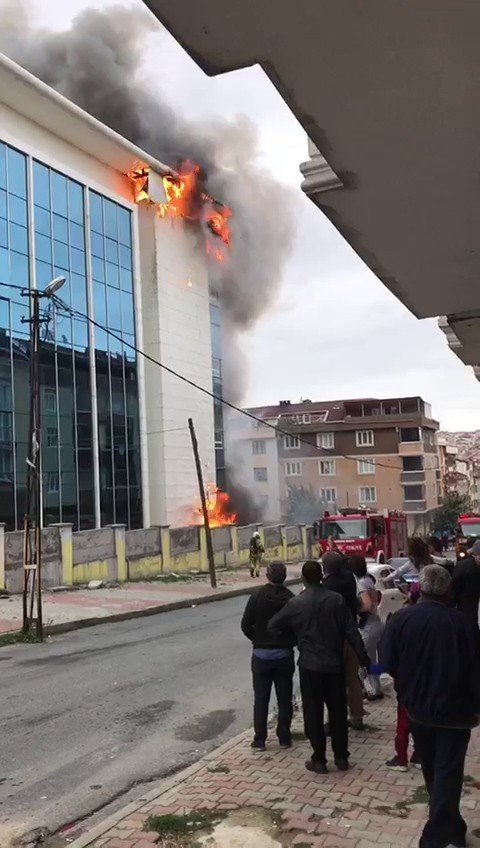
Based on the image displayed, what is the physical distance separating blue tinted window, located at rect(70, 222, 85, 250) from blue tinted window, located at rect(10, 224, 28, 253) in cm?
292

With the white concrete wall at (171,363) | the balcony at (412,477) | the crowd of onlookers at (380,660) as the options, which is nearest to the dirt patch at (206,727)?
the crowd of onlookers at (380,660)

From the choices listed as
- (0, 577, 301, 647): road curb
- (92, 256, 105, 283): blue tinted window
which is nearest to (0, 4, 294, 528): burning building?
(92, 256, 105, 283): blue tinted window

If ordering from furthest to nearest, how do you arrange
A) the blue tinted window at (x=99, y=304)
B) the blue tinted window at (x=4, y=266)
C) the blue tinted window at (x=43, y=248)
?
the blue tinted window at (x=99, y=304), the blue tinted window at (x=43, y=248), the blue tinted window at (x=4, y=266)

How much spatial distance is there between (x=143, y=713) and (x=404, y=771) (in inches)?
122

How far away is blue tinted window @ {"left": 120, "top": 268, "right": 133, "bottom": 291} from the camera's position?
32.4 metres

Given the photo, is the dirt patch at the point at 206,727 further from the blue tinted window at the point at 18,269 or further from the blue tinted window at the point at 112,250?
the blue tinted window at the point at 112,250

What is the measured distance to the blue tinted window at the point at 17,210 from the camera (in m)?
25.9

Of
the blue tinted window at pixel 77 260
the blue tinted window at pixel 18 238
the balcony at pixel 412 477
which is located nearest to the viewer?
the blue tinted window at pixel 18 238

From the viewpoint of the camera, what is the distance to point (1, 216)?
25.4 meters

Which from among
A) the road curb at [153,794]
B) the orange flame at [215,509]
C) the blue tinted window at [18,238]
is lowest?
the road curb at [153,794]

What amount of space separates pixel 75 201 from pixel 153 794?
28531mm

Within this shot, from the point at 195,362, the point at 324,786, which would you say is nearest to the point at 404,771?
the point at 324,786

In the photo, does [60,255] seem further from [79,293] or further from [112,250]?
[112,250]

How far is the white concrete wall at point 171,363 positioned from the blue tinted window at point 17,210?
29.4ft
